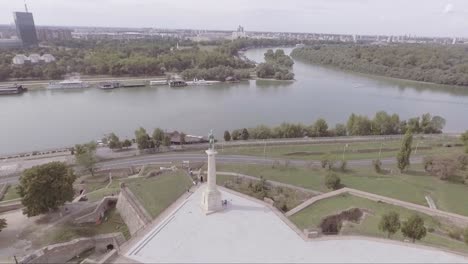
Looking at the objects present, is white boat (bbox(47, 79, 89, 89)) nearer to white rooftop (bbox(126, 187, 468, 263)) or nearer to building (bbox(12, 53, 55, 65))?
building (bbox(12, 53, 55, 65))

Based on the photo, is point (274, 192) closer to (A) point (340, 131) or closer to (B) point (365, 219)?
(B) point (365, 219)

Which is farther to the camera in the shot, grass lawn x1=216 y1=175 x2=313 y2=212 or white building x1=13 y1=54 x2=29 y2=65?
white building x1=13 y1=54 x2=29 y2=65

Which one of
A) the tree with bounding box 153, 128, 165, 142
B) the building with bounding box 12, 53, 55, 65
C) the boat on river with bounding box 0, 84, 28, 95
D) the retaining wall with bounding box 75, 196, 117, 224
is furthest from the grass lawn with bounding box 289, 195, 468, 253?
the building with bounding box 12, 53, 55, 65

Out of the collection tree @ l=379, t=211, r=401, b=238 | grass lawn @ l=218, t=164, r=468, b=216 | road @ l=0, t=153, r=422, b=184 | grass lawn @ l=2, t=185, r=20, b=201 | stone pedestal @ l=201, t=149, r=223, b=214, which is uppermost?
stone pedestal @ l=201, t=149, r=223, b=214

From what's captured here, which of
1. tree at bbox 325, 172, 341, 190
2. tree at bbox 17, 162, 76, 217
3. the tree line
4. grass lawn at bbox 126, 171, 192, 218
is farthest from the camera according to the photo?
the tree line

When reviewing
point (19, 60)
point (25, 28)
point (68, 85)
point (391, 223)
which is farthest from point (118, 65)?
point (391, 223)

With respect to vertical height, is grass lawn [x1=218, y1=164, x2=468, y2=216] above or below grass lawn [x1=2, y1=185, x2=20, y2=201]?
below

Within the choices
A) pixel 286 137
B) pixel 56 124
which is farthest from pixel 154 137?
pixel 56 124
